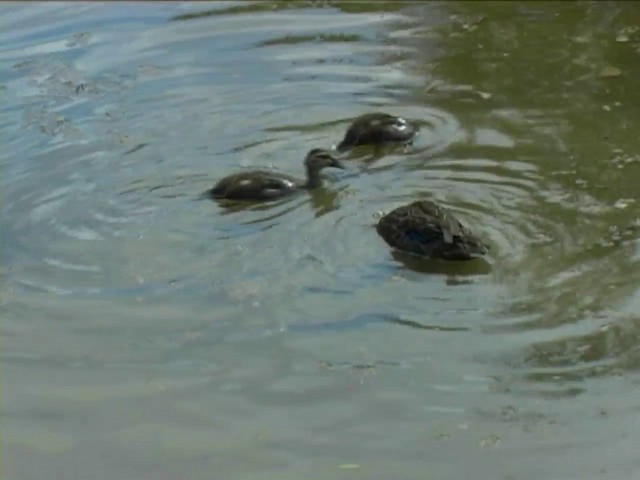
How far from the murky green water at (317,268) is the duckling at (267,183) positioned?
0.09 meters

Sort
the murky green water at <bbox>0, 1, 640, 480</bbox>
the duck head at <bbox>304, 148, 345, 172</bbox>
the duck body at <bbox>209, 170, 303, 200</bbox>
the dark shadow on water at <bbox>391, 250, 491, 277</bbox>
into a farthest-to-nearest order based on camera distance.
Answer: the duck head at <bbox>304, 148, 345, 172</bbox>
the duck body at <bbox>209, 170, 303, 200</bbox>
the dark shadow on water at <bbox>391, 250, 491, 277</bbox>
the murky green water at <bbox>0, 1, 640, 480</bbox>

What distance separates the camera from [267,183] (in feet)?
22.7

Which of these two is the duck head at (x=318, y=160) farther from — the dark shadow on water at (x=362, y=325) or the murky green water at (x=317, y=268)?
the dark shadow on water at (x=362, y=325)

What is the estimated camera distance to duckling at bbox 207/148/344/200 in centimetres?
684

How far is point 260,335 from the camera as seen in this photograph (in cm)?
539

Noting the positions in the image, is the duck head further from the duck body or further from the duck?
the duck

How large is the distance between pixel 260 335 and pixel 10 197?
2189mm

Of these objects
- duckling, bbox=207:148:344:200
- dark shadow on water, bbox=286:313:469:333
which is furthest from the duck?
duckling, bbox=207:148:344:200

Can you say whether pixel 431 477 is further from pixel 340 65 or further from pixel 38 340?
pixel 340 65

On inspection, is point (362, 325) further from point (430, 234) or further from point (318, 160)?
point (318, 160)

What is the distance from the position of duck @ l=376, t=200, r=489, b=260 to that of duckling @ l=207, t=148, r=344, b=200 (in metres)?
0.83

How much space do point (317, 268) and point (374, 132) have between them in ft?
5.92

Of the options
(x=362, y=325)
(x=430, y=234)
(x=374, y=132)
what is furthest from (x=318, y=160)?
(x=362, y=325)

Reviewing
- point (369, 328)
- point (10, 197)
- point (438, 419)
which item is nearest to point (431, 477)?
point (438, 419)
